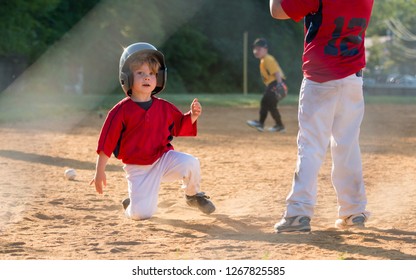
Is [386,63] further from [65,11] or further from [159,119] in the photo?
[159,119]

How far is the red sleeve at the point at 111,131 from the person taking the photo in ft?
16.4

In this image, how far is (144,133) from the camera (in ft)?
16.7

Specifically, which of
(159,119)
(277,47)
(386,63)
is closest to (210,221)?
(159,119)

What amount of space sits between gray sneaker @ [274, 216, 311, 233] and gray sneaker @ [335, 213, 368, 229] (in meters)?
0.30

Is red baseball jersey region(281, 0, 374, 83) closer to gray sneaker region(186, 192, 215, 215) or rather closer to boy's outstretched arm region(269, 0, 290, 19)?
boy's outstretched arm region(269, 0, 290, 19)

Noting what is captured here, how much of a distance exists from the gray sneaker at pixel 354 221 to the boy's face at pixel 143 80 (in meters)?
1.39

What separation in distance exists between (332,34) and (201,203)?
4.78ft

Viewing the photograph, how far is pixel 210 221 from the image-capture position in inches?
202

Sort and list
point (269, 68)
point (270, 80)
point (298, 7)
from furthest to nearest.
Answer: point (270, 80), point (269, 68), point (298, 7)

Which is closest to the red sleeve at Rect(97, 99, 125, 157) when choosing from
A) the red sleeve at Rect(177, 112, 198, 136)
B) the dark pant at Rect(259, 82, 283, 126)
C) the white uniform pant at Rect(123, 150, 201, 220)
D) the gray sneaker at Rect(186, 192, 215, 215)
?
the white uniform pant at Rect(123, 150, 201, 220)

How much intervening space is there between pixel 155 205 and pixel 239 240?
921 mm

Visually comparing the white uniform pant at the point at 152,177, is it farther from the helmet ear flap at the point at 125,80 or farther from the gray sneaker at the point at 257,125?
the gray sneaker at the point at 257,125

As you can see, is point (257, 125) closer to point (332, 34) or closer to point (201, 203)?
point (201, 203)

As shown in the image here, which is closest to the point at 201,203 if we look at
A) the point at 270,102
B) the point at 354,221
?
the point at 354,221
